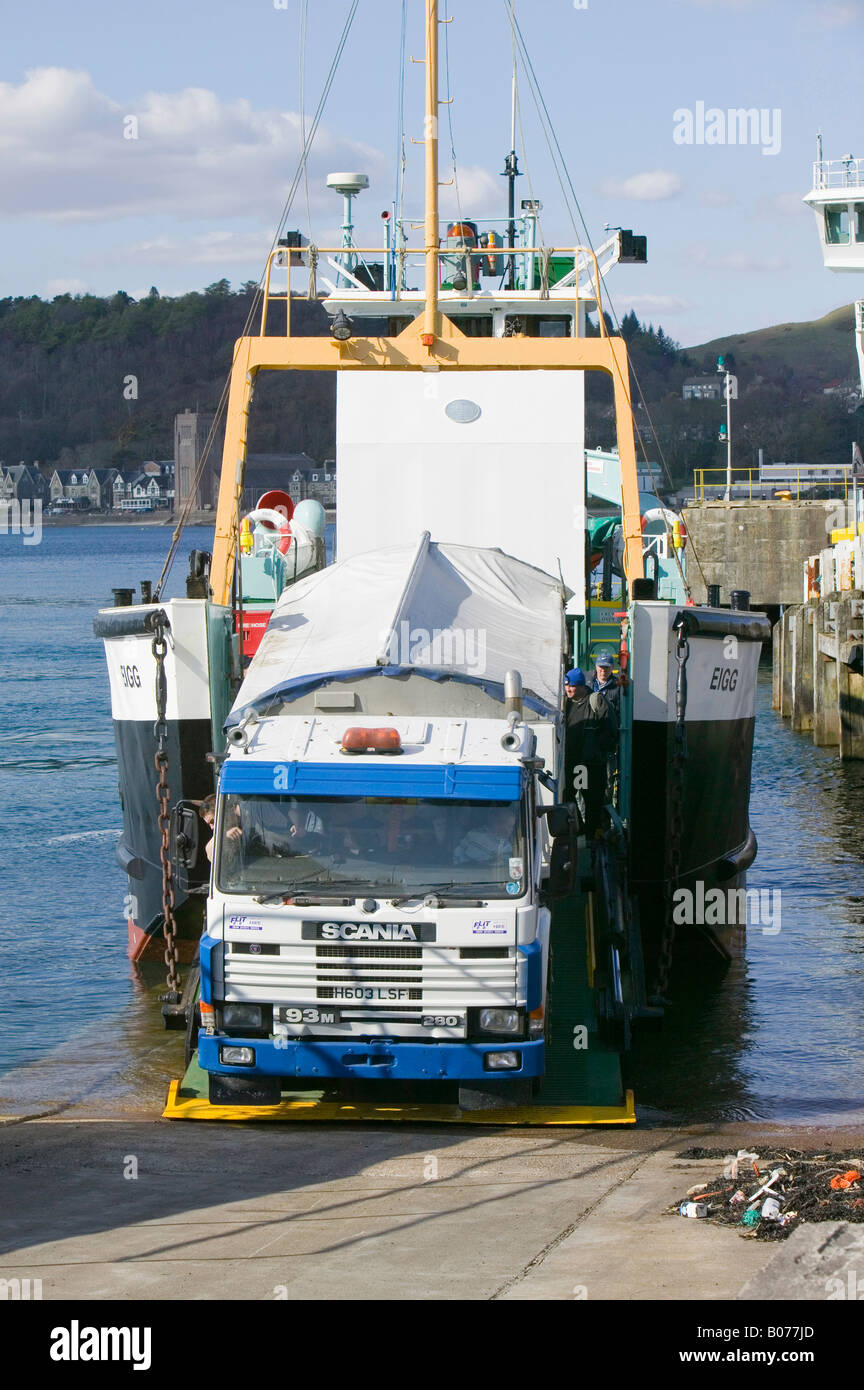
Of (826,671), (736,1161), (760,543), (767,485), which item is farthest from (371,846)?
(767,485)

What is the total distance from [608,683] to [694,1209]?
→ 6.76 meters

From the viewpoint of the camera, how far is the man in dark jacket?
516 inches

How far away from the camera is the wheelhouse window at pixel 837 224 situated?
40.2 m

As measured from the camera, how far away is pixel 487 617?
38.6 feet

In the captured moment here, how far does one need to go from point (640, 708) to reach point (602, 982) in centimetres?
280

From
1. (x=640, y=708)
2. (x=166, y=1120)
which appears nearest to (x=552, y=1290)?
(x=166, y=1120)

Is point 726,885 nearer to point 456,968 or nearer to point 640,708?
point 640,708

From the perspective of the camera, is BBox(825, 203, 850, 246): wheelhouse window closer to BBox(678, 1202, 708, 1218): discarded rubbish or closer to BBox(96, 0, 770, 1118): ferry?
BBox(96, 0, 770, 1118): ferry

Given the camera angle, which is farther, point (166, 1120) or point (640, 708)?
point (640, 708)

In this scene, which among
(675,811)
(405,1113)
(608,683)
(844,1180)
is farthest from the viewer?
A: (608,683)

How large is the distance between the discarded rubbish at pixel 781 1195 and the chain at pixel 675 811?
149 inches

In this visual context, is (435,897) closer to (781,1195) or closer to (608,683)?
(781,1195)

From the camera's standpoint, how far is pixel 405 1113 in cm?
993

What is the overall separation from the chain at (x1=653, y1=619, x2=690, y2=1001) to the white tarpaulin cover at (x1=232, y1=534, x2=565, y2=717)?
1137 mm
